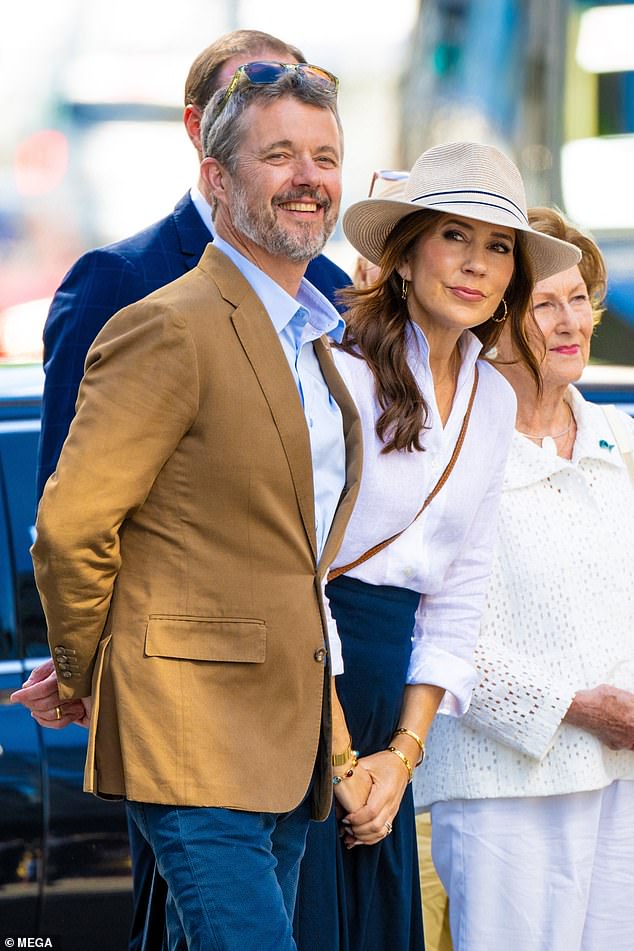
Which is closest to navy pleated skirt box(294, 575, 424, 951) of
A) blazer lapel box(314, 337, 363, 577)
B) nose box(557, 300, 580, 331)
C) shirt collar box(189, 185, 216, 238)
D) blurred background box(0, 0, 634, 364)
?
blazer lapel box(314, 337, 363, 577)

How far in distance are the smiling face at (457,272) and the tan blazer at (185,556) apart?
1.89 feet

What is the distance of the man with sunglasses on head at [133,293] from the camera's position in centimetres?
242

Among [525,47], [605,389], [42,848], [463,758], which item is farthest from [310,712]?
[525,47]

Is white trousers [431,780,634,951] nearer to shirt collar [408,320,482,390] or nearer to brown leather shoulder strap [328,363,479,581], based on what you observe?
brown leather shoulder strap [328,363,479,581]

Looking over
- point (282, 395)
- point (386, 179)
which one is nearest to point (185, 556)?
point (282, 395)

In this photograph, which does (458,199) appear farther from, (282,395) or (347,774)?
(347,774)

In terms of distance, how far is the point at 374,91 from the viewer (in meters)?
8.63

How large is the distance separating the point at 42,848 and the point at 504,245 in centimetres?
167

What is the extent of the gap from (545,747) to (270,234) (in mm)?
1313

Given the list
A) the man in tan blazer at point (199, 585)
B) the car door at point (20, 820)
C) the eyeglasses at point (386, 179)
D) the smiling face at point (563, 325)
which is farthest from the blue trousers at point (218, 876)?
the eyeglasses at point (386, 179)

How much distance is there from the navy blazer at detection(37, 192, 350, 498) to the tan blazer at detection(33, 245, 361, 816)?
0.52 m

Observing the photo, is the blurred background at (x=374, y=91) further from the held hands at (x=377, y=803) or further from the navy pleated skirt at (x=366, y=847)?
the held hands at (x=377, y=803)

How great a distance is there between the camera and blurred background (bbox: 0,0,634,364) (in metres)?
8.63

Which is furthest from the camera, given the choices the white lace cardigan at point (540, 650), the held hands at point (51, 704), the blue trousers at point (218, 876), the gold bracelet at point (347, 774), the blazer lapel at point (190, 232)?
the white lace cardigan at point (540, 650)
